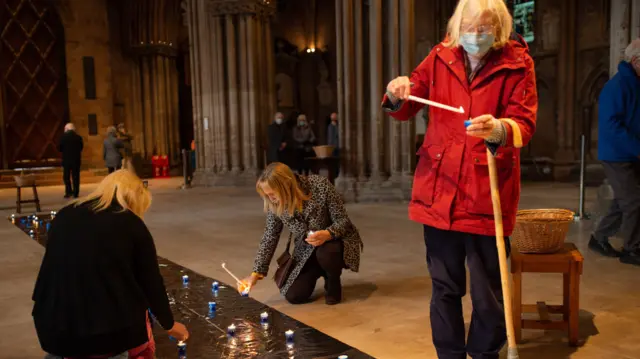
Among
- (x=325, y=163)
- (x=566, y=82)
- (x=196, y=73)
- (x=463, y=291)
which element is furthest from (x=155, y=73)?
(x=463, y=291)

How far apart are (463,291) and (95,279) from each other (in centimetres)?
147

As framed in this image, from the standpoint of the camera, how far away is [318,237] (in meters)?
3.89

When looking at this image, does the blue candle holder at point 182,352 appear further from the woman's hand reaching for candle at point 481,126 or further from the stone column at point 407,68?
the stone column at point 407,68

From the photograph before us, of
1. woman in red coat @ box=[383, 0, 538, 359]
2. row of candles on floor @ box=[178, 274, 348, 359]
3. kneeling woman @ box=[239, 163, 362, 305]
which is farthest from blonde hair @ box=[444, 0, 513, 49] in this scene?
kneeling woman @ box=[239, 163, 362, 305]

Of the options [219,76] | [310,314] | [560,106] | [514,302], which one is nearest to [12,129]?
[219,76]

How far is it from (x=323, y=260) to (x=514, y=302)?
55.7 inches

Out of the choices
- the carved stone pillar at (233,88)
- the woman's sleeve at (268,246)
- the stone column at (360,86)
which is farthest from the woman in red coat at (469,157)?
the carved stone pillar at (233,88)

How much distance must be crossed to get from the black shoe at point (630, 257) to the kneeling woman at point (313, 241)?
2.45m

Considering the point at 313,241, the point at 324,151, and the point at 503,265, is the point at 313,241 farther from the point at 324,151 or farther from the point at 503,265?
the point at 324,151

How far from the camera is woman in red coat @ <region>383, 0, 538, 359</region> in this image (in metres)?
2.16

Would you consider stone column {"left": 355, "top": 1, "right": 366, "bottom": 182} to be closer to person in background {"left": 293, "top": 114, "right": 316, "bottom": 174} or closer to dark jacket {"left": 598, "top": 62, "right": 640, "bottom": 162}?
person in background {"left": 293, "top": 114, "right": 316, "bottom": 174}

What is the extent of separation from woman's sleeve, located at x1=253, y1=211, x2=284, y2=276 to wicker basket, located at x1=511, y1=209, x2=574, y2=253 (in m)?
1.61

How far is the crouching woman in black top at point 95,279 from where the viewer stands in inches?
82.7

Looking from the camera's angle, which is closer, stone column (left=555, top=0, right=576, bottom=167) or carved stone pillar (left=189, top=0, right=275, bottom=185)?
stone column (left=555, top=0, right=576, bottom=167)
